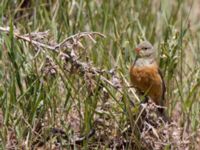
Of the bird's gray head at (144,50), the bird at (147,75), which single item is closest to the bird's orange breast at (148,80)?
the bird at (147,75)

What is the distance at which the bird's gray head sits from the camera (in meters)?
4.59

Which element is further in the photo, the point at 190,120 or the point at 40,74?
the point at 190,120

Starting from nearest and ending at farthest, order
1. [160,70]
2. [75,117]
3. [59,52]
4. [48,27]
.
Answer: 1. [59,52]
2. [75,117]
3. [160,70]
4. [48,27]

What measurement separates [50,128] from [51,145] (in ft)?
0.32

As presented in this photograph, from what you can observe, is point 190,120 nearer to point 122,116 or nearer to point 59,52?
point 122,116

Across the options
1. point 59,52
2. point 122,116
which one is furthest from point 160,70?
point 59,52

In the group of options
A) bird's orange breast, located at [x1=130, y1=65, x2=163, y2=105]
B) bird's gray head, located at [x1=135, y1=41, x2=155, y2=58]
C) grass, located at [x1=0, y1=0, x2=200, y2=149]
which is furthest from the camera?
bird's gray head, located at [x1=135, y1=41, x2=155, y2=58]

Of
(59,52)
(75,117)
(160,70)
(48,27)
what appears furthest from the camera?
(48,27)

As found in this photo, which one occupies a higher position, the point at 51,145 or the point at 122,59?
the point at 122,59

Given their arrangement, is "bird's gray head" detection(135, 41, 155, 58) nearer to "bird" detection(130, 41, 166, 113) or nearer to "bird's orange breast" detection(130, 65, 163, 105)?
"bird" detection(130, 41, 166, 113)

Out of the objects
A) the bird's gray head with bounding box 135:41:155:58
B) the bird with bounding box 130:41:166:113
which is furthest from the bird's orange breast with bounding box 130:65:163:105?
the bird's gray head with bounding box 135:41:155:58

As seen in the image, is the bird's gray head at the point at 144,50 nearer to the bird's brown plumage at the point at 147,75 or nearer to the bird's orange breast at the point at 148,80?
the bird's brown plumage at the point at 147,75

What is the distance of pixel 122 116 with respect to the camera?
4.06 m

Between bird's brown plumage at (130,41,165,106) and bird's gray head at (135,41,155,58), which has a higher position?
bird's gray head at (135,41,155,58)
